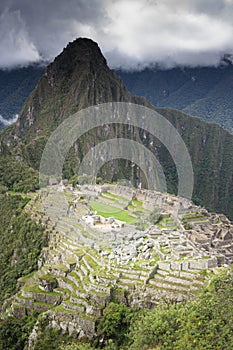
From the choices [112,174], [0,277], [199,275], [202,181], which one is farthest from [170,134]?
[199,275]

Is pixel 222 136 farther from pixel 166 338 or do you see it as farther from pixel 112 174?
pixel 166 338

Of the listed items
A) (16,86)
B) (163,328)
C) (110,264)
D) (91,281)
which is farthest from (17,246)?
(16,86)

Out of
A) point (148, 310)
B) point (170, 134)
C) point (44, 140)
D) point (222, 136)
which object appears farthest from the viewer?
point (222, 136)

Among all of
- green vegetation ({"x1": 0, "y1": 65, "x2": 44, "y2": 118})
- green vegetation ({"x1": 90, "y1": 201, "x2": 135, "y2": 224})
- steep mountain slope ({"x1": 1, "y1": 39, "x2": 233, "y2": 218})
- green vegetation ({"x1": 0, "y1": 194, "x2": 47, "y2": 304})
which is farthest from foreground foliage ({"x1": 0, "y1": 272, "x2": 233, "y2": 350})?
green vegetation ({"x1": 0, "y1": 65, "x2": 44, "y2": 118})

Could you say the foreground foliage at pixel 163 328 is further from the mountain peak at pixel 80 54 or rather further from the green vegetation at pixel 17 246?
the mountain peak at pixel 80 54

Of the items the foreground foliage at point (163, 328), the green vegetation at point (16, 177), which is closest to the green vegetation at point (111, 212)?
the foreground foliage at point (163, 328)

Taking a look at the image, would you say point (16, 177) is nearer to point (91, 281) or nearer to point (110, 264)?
point (110, 264)
